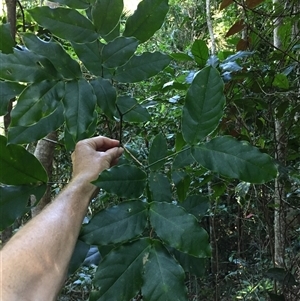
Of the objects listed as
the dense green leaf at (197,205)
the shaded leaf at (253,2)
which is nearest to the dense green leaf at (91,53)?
the dense green leaf at (197,205)

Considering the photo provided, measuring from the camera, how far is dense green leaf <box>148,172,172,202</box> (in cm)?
61

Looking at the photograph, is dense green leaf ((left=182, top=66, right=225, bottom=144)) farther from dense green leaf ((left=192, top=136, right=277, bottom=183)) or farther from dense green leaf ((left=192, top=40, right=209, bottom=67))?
dense green leaf ((left=192, top=40, right=209, bottom=67))

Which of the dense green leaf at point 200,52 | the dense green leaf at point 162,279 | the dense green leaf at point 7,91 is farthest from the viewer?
the dense green leaf at point 200,52

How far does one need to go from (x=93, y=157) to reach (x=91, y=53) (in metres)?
0.19

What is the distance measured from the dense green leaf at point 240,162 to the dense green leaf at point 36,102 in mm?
250

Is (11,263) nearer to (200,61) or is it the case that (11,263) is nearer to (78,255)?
(78,255)

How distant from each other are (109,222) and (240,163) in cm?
21

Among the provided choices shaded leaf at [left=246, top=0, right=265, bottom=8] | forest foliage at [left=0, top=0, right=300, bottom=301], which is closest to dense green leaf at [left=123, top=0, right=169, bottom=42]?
forest foliage at [left=0, top=0, right=300, bottom=301]

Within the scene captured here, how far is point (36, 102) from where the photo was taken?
542 mm

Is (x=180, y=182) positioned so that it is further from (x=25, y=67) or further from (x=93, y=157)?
(x=25, y=67)

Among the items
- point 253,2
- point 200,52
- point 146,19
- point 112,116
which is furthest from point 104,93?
point 253,2

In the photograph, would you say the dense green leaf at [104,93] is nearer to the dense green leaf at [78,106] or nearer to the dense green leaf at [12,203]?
the dense green leaf at [78,106]

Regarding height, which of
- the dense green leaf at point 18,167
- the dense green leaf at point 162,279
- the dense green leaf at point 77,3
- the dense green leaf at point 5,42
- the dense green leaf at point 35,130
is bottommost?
the dense green leaf at point 162,279

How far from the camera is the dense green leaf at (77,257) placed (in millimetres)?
625
